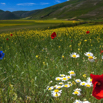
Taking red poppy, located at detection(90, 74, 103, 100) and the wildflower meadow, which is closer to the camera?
red poppy, located at detection(90, 74, 103, 100)

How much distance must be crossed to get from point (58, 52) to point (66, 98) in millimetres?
2641

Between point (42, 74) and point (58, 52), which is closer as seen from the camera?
point (42, 74)

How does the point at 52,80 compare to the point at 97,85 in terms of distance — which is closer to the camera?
the point at 97,85

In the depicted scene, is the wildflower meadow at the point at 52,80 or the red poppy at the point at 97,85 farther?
the wildflower meadow at the point at 52,80

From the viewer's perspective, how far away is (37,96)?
199cm

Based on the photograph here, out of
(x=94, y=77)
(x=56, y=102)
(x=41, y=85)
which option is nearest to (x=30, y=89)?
(x=41, y=85)

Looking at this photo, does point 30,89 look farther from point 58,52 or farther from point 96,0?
point 96,0

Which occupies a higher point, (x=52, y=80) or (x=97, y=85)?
(x=97, y=85)

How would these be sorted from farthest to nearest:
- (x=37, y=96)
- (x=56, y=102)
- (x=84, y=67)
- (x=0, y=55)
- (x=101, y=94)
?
(x=84, y=67)
(x=0, y=55)
(x=37, y=96)
(x=56, y=102)
(x=101, y=94)

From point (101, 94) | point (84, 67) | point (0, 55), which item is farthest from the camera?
point (84, 67)

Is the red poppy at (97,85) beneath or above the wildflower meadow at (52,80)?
above

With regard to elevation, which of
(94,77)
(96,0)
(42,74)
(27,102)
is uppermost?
(96,0)

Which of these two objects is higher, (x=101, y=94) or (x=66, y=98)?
(x=101, y=94)

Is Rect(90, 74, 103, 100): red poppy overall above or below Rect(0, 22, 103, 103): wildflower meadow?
above
